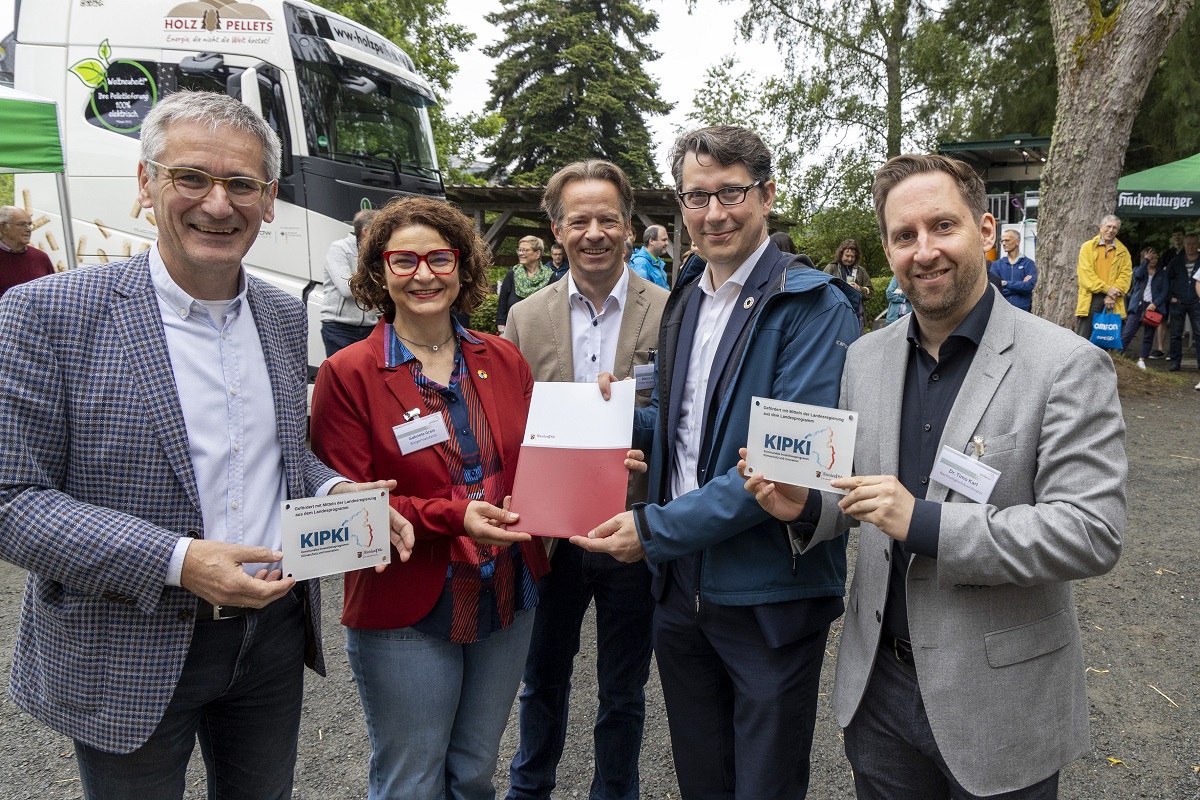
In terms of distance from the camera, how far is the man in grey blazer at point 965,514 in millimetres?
Result: 1578

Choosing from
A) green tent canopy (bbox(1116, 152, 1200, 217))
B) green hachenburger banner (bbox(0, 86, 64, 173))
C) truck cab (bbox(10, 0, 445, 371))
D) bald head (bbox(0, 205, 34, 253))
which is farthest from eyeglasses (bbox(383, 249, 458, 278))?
green tent canopy (bbox(1116, 152, 1200, 217))

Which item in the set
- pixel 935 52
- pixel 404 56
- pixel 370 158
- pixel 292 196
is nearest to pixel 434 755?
pixel 292 196

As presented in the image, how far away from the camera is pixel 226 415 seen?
5.95 feet

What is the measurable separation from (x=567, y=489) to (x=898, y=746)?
1.07 metres

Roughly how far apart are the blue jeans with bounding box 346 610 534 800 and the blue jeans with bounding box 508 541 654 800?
56 centimetres

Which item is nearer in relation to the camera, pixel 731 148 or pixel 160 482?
pixel 160 482

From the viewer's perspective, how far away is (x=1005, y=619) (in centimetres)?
170

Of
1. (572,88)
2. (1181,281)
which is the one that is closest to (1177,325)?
(1181,281)

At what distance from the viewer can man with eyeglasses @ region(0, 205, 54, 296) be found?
7.09 metres

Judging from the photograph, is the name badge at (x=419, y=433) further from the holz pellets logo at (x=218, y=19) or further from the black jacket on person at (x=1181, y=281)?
the black jacket on person at (x=1181, y=281)

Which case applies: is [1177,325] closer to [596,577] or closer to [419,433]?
[596,577]

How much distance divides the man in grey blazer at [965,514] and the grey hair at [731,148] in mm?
417

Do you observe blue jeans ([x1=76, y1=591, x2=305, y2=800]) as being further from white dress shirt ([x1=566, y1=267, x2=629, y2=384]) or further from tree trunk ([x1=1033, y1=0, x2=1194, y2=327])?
tree trunk ([x1=1033, y1=0, x2=1194, y2=327])

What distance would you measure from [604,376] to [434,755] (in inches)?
46.0
